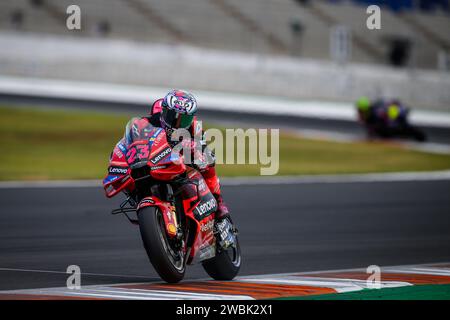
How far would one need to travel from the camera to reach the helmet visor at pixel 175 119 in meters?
7.11

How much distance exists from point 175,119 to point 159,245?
100 centimetres

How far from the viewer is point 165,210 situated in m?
6.77

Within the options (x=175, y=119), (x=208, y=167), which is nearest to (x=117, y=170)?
(x=175, y=119)

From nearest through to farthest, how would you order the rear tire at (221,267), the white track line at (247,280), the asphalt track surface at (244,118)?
the white track line at (247,280)
the rear tire at (221,267)
the asphalt track surface at (244,118)

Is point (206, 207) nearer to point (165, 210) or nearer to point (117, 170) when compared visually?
point (165, 210)

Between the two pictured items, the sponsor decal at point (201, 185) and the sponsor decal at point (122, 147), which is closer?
the sponsor decal at point (122, 147)

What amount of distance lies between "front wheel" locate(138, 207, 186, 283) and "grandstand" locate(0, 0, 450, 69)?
23.1 meters

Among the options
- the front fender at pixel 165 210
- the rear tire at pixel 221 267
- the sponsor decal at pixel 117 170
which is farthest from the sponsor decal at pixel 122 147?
the rear tire at pixel 221 267

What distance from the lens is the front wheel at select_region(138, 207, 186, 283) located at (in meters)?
6.59

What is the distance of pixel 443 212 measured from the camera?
12977 mm

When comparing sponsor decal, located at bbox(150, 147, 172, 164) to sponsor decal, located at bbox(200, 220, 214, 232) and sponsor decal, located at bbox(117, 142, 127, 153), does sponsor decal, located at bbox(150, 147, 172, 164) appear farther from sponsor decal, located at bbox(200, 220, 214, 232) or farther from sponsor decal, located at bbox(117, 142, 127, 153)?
sponsor decal, located at bbox(200, 220, 214, 232)

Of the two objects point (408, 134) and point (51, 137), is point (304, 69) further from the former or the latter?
point (51, 137)

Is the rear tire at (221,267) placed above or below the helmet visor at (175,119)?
below

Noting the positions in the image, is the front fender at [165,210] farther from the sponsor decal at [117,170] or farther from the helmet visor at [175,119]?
the helmet visor at [175,119]
